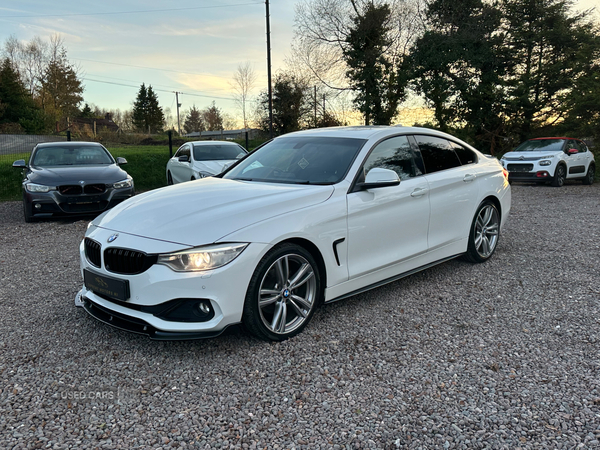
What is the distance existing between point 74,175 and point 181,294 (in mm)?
6793

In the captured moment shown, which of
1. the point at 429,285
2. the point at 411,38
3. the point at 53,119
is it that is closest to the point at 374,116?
the point at 411,38

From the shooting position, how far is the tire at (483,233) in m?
5.55

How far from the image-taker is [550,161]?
1562 cm

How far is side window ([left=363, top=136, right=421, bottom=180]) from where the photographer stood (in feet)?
14.4

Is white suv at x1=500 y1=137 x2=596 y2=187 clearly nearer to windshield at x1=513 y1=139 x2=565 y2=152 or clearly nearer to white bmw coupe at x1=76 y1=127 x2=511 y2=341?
windshield at x1=513 y1=139 x2=565 y2=152

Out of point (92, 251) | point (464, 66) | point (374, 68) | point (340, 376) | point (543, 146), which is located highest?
point (374, 68)

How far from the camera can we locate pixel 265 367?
327cm

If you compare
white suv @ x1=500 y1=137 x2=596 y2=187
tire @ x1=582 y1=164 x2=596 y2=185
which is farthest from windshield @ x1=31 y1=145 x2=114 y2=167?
tire @ x1=582 y1=164 x2=596 y2=185

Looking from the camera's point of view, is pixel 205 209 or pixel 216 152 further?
pixel 216 152

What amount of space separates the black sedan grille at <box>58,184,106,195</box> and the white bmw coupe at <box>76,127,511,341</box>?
488 cm

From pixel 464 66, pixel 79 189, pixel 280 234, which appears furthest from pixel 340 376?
pixel 464 66

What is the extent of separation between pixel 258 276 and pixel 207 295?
387mm

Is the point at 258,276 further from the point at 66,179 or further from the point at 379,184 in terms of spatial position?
the point at 66,179

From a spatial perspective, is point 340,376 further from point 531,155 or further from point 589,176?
point 589,176
